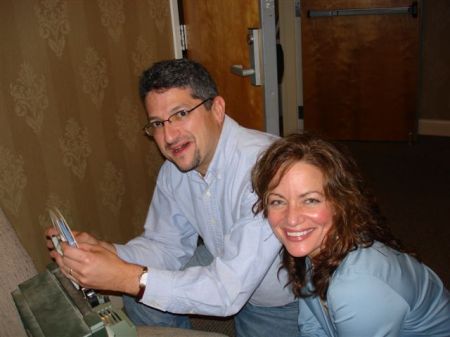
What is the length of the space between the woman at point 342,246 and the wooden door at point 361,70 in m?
A: 2.85

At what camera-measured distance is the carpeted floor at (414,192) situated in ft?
7.88

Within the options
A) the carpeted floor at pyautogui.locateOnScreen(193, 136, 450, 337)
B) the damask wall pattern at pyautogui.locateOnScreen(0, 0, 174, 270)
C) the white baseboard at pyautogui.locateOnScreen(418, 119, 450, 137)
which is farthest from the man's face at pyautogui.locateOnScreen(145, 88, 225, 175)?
the white baseboard at pyautogui.locateOnScreen(418, 119, 450, 137)

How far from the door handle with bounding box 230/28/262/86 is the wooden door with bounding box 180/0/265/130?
38mm

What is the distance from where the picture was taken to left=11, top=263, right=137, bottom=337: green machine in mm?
877

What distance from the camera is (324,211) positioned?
111 cm

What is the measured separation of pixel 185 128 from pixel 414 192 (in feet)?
7.53

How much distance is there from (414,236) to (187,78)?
189 centimetres

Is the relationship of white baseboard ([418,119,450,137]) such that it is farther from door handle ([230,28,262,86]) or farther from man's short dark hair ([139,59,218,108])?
man's short dark hair ([139,59,218,108])

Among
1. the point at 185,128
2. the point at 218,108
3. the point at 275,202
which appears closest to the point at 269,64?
the point at 218,108

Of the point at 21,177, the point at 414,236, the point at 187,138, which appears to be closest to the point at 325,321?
the point at 187,138

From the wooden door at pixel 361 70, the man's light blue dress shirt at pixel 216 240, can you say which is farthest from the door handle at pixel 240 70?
the wooden door at pixel 361 70

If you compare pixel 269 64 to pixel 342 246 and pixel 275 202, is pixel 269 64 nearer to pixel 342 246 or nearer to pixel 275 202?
pixel 275 202

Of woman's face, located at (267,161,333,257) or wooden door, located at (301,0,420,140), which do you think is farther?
wooden door, located at (301,0,420,140)

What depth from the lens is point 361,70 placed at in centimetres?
385
